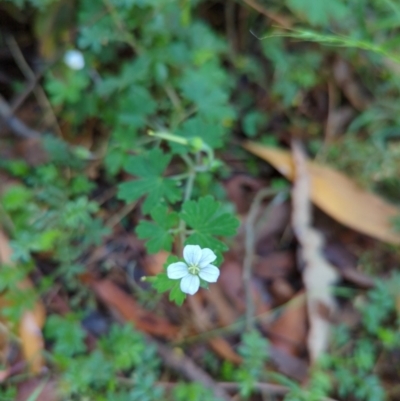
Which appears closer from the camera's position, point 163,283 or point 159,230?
point 163,283

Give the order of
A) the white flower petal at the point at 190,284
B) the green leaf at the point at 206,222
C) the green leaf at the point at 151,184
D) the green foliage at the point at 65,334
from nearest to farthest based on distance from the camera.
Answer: the white flower petal at the point at 190,284 → the green leaf at the point at 206,222 → the green leaf at the point at 151,184 → the green foliage at the point at 65,334

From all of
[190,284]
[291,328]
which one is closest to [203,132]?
[190,284]

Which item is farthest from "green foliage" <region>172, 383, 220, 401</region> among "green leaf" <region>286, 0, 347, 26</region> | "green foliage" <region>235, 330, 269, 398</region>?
"green leaf" <region>286, 0, 347, 26</region>

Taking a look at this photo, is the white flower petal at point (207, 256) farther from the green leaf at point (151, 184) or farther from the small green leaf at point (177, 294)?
the green leaf at point (151, 184)

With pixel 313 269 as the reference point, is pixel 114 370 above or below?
above

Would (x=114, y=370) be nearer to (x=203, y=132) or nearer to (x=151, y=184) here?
(x=151, y=184)

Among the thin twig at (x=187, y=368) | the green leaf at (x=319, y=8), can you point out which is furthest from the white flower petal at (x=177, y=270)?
the green leaf at (x=319, y=8)

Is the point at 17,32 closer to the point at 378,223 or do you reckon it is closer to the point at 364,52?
the point at 364,52

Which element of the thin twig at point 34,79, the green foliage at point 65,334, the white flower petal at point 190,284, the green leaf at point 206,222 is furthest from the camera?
the thin twig at point 34,79
